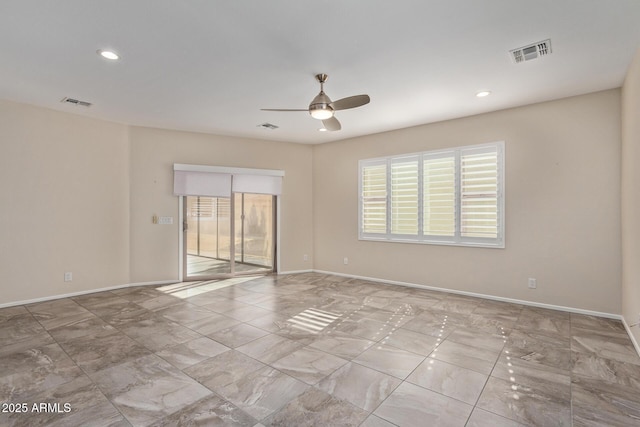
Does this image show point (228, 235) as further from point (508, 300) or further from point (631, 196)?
point (631, 196)

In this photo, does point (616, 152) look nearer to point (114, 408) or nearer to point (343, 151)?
point (343, 151)

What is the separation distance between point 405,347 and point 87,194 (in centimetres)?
533

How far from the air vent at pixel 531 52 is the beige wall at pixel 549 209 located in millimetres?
1614

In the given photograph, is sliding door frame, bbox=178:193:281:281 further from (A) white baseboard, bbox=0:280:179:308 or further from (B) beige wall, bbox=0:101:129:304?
(B) beige wall, bbox=0:101:129:304

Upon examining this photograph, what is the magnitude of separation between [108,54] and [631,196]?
18.1 ft

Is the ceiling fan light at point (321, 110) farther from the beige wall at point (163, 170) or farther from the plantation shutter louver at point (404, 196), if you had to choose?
the beige wall at point (163, 170)

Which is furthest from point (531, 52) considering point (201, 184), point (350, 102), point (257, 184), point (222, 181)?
point (201, 184)

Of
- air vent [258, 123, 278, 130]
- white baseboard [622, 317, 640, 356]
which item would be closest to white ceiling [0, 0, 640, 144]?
air vent [258, 123, 278, 130]

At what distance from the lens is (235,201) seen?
247 inches

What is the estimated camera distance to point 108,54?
2.94 m

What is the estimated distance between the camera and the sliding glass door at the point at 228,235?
236 inches

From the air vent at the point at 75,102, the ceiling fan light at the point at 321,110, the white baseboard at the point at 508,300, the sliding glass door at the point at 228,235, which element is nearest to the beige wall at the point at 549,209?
the white baseboard at the point at 508,300

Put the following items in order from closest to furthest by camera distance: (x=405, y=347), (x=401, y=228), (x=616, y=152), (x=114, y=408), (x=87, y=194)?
(x=114, y=408) < (x=405, y=347) < (x=616, y=152) < (x=87, y=194) < (x=401, y=228)

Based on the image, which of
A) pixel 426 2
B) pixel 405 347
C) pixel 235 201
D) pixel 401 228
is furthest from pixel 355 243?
pixel 426 2
